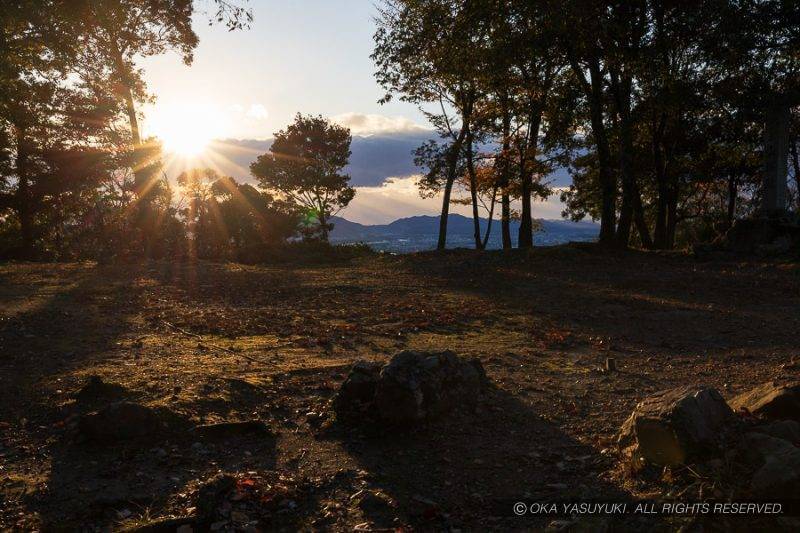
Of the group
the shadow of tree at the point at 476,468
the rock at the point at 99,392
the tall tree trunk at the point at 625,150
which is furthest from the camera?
the tall tree trunk at the point at 625,150

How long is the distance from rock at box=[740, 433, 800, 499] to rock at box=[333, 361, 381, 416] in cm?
331

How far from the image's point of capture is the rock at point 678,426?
433 cm

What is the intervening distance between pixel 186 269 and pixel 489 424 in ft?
52.0

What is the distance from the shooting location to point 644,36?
806 inches

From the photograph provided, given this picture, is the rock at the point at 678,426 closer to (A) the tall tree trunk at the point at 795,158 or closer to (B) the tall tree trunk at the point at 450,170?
(B) the tall tree trunk at the point at 450,170

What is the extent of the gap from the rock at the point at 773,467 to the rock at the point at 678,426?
287 millimetres

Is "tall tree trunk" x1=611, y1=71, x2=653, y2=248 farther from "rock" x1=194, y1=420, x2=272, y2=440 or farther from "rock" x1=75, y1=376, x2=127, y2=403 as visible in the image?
"rock" x1=75, y1=376, x2=127, y2=403

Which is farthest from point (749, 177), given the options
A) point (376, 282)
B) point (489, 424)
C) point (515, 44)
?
point (489, 424)

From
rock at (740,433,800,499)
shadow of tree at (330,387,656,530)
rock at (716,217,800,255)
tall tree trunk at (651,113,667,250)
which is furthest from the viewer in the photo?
tall tree trunk at (651,113,667,250)

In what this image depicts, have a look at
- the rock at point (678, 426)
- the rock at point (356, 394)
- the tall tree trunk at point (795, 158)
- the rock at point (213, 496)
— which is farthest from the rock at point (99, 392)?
the tall tree trunk at point (795, 158)

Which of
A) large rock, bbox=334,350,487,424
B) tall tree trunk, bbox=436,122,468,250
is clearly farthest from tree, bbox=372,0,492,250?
large rock, bbox=334,350,487,424

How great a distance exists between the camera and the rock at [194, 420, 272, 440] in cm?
545

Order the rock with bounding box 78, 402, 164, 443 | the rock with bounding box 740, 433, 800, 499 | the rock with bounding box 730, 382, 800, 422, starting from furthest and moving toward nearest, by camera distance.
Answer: the rock with bounding box 78, 402, 164, 443, the rock with bounding box 730, 382, 800, 422, the rock with bounding box 740, 433, 800, 499

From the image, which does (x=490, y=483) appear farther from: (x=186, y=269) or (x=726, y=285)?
(x=186, y=269)
